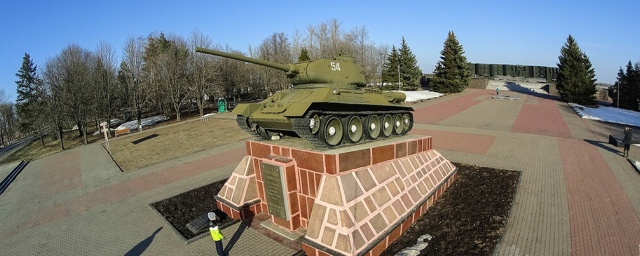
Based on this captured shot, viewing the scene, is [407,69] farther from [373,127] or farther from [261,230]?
Answer: [261,230]

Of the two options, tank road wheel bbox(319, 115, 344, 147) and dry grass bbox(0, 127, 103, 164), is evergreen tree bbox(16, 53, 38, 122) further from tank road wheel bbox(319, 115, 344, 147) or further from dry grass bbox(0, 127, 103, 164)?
tank road wheel bbox(319, 115, 344, 147)

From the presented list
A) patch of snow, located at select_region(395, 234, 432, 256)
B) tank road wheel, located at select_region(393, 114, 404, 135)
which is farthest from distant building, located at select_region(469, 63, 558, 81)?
patch of snow, located at select_region(395, 234, 432, 256)

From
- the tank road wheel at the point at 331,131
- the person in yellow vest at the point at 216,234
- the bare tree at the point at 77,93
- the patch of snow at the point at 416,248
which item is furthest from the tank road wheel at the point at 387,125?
the bare tree at the point at 77,93

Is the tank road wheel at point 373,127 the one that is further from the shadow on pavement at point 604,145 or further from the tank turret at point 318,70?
the shadow on pavement at point 604,145

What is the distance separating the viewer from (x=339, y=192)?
5.48 meters

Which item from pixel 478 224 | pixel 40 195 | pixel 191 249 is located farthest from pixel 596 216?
pixel 40 195

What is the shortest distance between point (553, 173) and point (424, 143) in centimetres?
481

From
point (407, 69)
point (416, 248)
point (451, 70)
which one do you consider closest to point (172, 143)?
point (416, 248)

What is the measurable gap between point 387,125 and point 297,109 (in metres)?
3.38

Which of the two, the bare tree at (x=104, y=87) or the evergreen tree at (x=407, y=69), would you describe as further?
the evergreen tree at (x=407, y=69)

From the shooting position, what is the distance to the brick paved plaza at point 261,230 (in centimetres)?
604

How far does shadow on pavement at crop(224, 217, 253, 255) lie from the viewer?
620 cm

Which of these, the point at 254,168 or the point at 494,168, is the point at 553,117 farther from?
the point at 254,168

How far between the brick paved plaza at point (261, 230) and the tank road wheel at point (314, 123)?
8.06 feet
